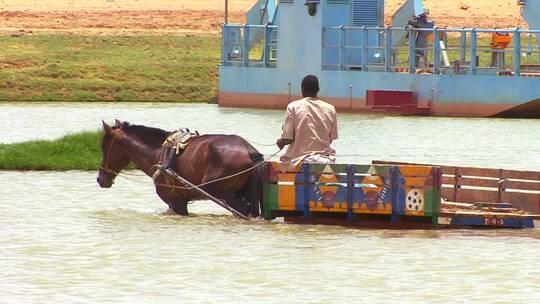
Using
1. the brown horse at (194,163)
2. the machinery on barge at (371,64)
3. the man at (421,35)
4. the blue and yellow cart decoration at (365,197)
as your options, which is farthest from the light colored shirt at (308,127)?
the man at (421,35)

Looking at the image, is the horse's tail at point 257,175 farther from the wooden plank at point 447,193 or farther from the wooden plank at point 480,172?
the wooden plank at point 480,172

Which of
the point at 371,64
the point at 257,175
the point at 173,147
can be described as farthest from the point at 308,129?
the point at 371,64

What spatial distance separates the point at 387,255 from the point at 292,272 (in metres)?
1.28

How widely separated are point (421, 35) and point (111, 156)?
21436mm

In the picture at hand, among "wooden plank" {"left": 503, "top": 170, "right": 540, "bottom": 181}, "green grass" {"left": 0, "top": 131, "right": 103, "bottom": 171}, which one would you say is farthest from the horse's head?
"green grass" {"left": 0, "top": 131, "right": 103, "bottom": 171}

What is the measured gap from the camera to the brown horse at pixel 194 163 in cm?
1709

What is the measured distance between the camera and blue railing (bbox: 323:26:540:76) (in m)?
37.1

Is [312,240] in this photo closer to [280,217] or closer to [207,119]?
[280,217]

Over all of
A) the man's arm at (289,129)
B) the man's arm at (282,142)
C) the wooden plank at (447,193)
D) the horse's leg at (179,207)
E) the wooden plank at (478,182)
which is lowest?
the horse's leg at (179,207)

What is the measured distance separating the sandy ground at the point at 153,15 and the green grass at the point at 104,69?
4516 millimetres

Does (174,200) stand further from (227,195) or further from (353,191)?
(353,191)

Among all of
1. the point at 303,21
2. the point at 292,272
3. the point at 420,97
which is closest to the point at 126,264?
the point at 292,272

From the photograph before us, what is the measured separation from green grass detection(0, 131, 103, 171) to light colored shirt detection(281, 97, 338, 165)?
23.8ft

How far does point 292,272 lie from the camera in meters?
14.6
